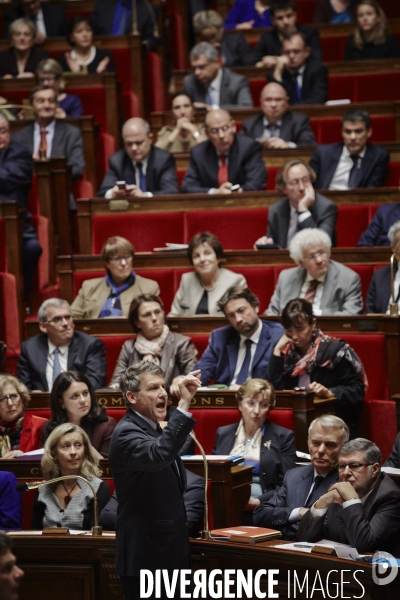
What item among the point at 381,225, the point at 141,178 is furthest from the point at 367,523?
the point at 141,178

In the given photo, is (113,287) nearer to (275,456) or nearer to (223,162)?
(223,162)

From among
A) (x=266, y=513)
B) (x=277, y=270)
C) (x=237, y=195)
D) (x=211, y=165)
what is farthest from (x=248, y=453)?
(x=211, y=165)

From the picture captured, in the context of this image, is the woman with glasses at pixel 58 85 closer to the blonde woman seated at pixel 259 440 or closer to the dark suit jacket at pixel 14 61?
the dark suit jacket at pixel 14 61

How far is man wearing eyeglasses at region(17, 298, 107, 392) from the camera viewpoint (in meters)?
2.65

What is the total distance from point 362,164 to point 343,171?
6 centimetres

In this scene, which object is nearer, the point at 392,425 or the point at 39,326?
the point at 392,425

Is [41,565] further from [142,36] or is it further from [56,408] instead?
[142,36]

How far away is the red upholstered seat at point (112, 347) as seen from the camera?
2725 millimetres

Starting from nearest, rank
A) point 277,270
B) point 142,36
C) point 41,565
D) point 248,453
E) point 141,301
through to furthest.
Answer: point 41,565, point 248,453, point 141,301, point 277,270, point 142,36

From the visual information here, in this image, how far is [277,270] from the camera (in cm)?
286

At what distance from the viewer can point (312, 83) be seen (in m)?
3.76

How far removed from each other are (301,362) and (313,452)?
457 millimetres

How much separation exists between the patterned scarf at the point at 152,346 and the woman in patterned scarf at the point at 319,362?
304mm

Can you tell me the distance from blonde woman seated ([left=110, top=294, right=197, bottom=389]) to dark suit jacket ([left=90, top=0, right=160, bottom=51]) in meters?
1.79
